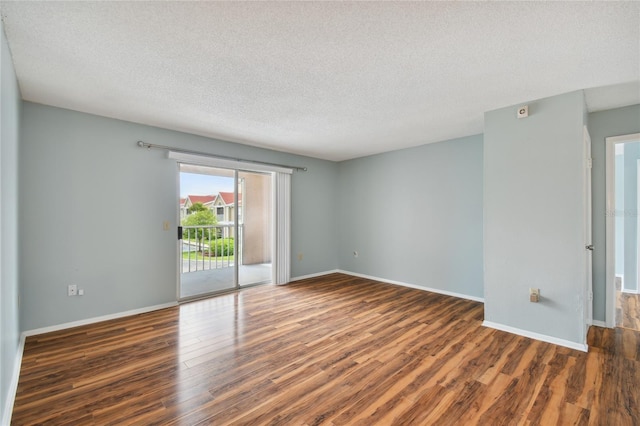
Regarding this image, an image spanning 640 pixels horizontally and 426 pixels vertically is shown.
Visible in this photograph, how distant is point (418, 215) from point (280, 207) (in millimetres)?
2413

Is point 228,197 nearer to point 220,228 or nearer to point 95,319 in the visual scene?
point 220,228

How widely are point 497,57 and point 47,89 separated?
12.8ft

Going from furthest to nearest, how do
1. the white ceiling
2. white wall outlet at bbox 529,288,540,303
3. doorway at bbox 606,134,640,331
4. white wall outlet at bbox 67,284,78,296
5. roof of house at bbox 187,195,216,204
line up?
roof of house at bbox 187,195,216,204, doorway at bbox 606,134,640,331, white wall outlet at bbox 67,284,78,296, white wall outlet at bbox 529,288,540,303, the white ceiling

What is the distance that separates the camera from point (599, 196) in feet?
10.4

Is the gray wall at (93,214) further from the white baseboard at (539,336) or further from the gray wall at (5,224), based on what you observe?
the white baseboard at (539,336)

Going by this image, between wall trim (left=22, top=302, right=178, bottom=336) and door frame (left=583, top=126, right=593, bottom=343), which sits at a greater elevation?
door frame (left=583, top=126, right=593, bottom=343)

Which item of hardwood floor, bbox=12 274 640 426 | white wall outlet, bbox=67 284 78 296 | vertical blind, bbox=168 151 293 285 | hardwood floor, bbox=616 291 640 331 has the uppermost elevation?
vertical blind, bbox=168 151 293 285

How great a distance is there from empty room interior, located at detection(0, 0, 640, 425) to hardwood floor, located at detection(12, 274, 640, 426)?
0.02 meters

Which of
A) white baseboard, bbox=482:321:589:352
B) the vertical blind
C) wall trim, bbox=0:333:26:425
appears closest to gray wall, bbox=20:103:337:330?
wall trim, bbox=0:333:26:425

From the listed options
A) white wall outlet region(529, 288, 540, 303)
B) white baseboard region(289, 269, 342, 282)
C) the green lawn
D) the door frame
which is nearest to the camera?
white wall outlet region(529, 288, 540, 303)

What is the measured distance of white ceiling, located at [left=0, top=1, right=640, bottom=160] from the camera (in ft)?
5.29

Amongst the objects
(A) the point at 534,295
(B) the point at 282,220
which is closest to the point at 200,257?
(B) the point at 282,220

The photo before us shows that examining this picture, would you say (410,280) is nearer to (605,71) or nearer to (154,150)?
(605,71)

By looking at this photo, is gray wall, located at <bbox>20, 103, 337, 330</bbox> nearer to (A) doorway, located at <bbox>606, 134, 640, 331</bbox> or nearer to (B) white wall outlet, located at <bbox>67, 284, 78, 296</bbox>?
(B) white wall outlet, located at <bbox>67, 284, 78, 296</bbox>
